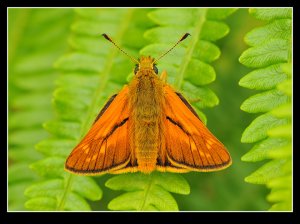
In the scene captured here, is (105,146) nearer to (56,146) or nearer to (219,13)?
(56,146)

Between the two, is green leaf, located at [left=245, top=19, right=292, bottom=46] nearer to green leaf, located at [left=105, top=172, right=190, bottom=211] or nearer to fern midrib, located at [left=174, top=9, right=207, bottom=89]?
fern midrib, located at [left=174, top=9, right=207, bottom=89]

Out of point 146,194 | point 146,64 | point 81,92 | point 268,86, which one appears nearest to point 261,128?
point 268,86

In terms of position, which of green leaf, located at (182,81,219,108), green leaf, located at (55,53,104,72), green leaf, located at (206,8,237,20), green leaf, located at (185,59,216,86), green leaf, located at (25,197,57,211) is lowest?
green leaf, located at (25,197,57,211)

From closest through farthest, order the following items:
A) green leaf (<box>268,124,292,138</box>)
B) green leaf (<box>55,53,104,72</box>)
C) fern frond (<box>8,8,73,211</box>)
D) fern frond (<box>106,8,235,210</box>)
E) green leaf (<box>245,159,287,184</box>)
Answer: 1. green leaf (<box>268,124,292,138</box>)
2. green leaf (<box>245,159,287,184</box>)
3. fern frond (<box>106,8,235,210</box>)
4. green leaf (<box>55,53,104,72</box>)
5. fern frond (<box>8,8,73,211</box>)

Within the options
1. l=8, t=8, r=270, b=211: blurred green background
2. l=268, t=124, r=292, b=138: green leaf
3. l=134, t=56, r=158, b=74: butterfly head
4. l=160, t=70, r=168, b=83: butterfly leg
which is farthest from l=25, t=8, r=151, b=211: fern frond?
l=268, t=124, r=292, b=138: green leaf

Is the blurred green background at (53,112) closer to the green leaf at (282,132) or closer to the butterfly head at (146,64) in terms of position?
the butterfly head at (146,64)

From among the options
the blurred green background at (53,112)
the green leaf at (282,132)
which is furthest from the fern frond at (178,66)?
the blurred green background at (53,112)

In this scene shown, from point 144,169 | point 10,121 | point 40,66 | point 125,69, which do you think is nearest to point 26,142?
point 10,121

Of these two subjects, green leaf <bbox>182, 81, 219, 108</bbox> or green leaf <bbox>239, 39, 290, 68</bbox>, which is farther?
green leaf <bbox>182, 81, 219, 108</bbox>
